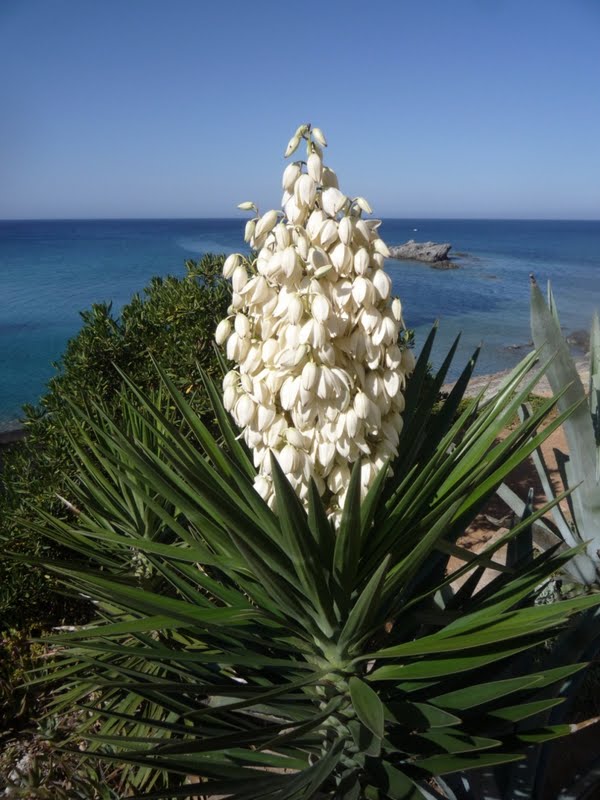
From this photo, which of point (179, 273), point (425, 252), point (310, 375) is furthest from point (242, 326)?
point (425, 252)

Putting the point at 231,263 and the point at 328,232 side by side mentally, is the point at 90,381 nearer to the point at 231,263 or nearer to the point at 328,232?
the point at 231,263

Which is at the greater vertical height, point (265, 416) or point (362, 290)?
point (362, 290)

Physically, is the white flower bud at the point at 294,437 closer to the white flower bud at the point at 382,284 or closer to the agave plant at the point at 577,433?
the white flower bud at the point at 382,284

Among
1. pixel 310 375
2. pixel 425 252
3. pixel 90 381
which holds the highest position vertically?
pixel 425 252

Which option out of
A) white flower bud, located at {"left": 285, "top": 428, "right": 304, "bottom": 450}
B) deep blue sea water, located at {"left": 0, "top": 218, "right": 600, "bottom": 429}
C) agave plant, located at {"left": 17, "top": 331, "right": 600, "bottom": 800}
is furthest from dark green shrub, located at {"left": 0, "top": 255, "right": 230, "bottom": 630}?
white flower bud, located at {"left": 285, "top": 428, "right": 304, "bottom": 450}

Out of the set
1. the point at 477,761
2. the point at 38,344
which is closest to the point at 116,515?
the point at 477,761

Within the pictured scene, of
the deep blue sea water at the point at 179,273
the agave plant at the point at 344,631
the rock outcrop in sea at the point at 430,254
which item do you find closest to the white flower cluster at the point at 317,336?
the agave plant at the point at 344,631
